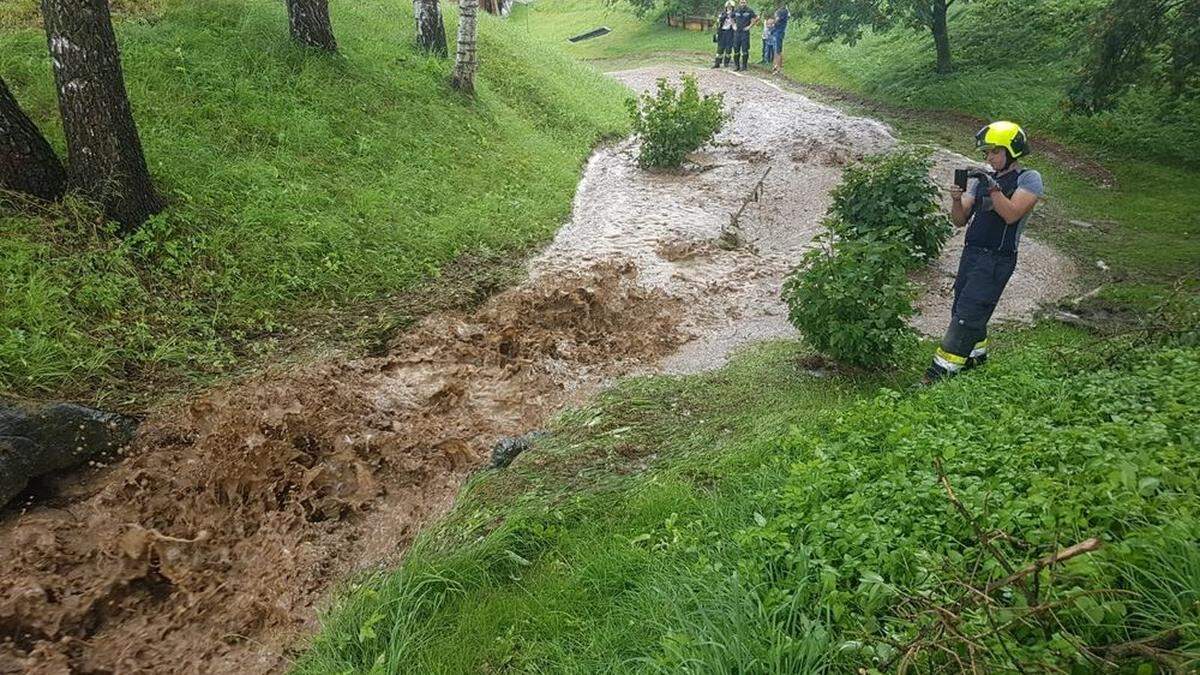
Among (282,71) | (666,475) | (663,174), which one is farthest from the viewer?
(663,174)

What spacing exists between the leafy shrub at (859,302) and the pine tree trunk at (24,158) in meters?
7.55

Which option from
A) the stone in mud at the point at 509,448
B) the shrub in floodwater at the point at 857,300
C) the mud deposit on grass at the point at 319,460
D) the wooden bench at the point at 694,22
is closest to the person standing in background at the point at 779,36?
the wooden bench at the point at 694,22

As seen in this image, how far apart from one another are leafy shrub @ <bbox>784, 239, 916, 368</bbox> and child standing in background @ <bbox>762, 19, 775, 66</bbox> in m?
21.0

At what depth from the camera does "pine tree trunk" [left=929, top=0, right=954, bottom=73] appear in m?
17.9

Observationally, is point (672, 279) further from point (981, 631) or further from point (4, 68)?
point (4, 68)

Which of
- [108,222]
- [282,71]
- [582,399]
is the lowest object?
[582,399]

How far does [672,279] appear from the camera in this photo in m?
9.75

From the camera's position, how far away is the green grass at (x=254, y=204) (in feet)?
19.8

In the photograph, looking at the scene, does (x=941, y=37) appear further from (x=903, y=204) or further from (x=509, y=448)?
(x=509, y=448)

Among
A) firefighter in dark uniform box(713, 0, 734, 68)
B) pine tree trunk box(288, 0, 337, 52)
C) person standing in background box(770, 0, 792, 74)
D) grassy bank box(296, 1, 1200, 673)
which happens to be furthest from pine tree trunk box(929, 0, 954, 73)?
grassy bank box(296, 1, 1200, 673)

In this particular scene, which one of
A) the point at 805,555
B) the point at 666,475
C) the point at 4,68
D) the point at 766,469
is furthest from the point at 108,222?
the point at 805,555

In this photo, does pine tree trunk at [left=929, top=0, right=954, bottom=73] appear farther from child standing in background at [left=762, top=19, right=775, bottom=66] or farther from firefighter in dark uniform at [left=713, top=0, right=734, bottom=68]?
firefighter in dark uniform at [left=713, top=0, right=734, bottom=68]

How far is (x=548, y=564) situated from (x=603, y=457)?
4.72 feet

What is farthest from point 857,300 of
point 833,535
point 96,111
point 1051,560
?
point 96,111
